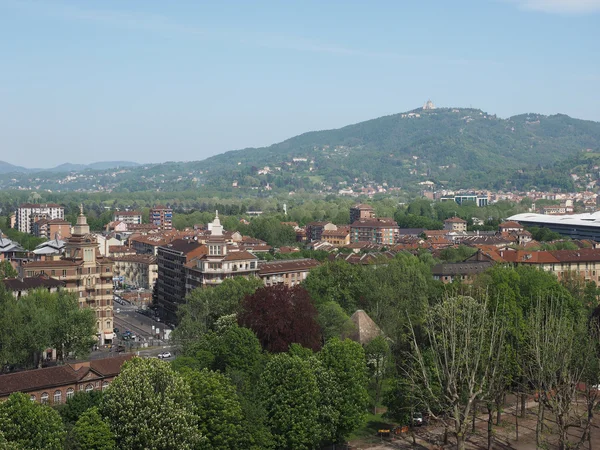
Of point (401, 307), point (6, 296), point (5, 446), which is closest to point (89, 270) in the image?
point (6, 296)

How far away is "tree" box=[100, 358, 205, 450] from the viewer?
2436 cm

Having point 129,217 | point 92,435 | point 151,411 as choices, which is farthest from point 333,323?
point 129,217

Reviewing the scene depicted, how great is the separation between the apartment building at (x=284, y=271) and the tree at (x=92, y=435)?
34.3 meters

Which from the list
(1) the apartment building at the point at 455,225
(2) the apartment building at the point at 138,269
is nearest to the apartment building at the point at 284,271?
(2) the apartment building at the point at 138,269

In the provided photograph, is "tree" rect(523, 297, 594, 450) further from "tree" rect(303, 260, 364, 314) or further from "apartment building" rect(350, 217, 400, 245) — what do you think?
"apartment building" rect(350, 217, 400, 245)

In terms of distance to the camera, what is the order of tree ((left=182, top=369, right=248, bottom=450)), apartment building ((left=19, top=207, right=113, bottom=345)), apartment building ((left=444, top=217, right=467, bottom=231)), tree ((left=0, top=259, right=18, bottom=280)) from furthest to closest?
apartment building ((left=444, top=217, right=467, bottom=231)) < tree ((left=0, top=259, right=18, bottom=280)) < apartment building ((left=19, top=207, right=113, bottom=345)) < tree ((left=182, top=369, right=248, bottom=450))

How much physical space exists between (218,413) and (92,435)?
3959 millimetres

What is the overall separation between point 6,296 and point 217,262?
15550 millimetres

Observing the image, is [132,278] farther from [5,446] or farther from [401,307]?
[5,446]

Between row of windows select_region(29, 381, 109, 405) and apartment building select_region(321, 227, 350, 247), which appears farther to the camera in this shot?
apartment building select_region(321, 227, 350, 247)

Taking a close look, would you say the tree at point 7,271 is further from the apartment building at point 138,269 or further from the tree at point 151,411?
the tree at point 151,411

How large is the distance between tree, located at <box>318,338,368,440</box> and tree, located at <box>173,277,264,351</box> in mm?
10730

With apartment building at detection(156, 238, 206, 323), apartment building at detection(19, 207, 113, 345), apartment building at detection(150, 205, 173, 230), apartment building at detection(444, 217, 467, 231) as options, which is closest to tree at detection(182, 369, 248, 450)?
apartment building at detection(19, 207, 113, 345)

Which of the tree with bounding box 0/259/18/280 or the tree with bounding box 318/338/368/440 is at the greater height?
the tree with bounding box 0/259/18/280
